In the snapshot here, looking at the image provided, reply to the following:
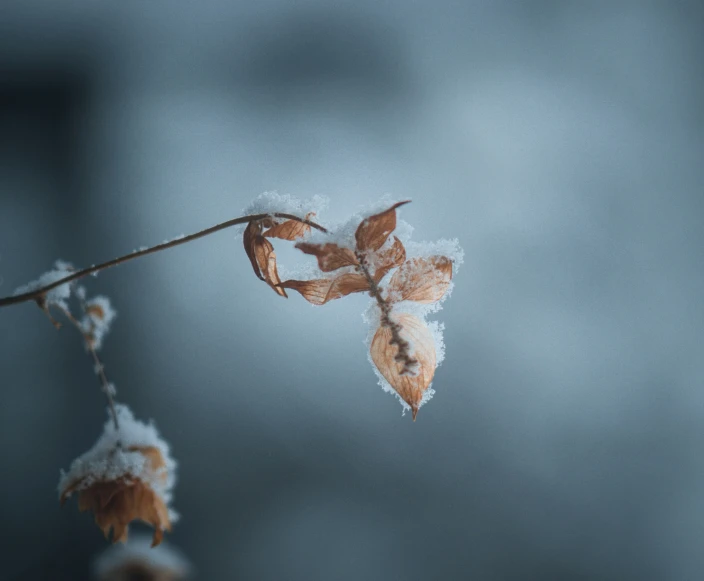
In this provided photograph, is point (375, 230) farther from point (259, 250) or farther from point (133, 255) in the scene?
point (133, 255)

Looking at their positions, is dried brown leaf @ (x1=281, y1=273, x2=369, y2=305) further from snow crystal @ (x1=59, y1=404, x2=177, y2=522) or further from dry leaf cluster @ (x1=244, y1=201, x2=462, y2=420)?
snow crystal @ (x1=59, y1=404, x2=177, y2=522)

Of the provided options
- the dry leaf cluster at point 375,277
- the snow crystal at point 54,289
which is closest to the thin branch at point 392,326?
the dry leaf cluster at point 375,277

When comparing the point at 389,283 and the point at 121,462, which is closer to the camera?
the point at 389,283

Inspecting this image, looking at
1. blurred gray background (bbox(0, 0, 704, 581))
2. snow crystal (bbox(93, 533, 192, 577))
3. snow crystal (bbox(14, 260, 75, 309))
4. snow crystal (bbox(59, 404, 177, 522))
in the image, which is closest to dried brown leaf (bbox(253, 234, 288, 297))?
snow crystal (bbox(14, 260, 75, 309))

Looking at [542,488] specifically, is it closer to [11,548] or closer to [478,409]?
[478,409]

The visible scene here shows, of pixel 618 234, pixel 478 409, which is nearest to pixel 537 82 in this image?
pixel 618 234

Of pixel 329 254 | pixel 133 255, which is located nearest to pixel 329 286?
pixel 329 254
